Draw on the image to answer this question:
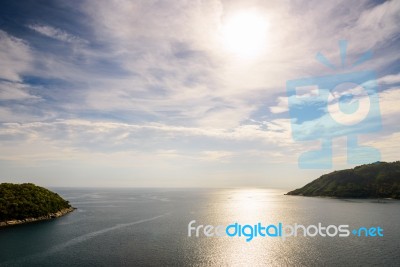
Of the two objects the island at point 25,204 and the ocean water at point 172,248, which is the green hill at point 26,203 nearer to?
the island at point 25,204

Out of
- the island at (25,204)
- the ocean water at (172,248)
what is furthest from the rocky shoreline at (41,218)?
the ocean water at (172,248)

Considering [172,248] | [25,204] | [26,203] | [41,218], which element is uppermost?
[26,203]

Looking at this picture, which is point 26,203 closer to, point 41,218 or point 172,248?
point 41,218

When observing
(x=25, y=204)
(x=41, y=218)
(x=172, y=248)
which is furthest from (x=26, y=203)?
(x=172, y=248)

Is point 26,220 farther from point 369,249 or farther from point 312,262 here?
point 369,249

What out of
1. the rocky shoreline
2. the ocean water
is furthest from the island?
the ocean water

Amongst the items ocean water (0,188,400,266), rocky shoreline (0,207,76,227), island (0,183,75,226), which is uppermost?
island (0,183,75,226)

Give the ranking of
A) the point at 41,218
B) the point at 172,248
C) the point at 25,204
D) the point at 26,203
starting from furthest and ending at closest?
the point at 41,218
the point at 26,203
the point at 25,204
the point at 172,248

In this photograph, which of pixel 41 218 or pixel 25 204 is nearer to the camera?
pixel 25 204

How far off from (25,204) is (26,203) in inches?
22.6

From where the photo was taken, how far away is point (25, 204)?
13088 cm

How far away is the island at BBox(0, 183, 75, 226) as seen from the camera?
4747 inches

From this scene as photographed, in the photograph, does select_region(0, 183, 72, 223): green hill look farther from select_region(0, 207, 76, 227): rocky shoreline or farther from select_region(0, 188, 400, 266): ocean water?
select_region(0, 188, 400, 266): ocean water

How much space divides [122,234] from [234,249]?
44.5 metres
